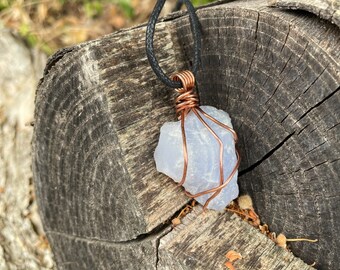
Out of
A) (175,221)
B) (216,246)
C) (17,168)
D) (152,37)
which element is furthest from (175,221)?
(17,168)

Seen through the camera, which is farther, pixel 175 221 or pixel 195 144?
pixel 175 221

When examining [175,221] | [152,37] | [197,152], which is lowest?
[175,221]

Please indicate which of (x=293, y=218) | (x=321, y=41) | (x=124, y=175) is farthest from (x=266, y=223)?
(x=321, y=41)

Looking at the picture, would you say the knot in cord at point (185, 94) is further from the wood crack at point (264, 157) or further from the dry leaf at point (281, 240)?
the dry leaf at point (281, 240)

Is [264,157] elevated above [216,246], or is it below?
above

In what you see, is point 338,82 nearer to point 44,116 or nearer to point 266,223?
point 266,223

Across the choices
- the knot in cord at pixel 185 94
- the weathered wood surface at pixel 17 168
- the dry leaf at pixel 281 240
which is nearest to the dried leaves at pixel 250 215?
the dry leaf at pixel 281 240

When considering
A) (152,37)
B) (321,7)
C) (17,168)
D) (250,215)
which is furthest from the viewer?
(17,168)

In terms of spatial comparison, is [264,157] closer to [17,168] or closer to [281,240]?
[281,240]
